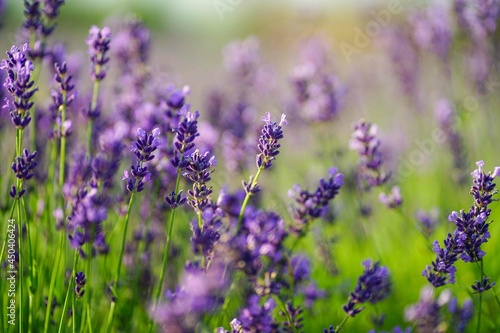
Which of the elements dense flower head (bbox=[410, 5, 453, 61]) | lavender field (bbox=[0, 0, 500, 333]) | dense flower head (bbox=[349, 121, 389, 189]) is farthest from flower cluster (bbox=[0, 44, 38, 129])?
dense flower head (bbox=[410, 5, 453, 61])

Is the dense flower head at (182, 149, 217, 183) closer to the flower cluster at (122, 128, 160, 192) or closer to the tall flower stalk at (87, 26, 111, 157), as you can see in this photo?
the flower cluster at (122, 128, 160, 192)

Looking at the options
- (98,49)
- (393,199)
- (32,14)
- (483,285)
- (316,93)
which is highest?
(316,93)

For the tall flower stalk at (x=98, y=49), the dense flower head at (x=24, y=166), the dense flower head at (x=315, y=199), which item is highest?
the tall flower stalk at (x=98, y=49)

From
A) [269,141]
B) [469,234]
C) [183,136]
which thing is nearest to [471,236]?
[469,234]

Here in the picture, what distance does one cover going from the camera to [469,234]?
1615 mm

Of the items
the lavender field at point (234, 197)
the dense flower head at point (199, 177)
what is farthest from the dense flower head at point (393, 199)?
the dense flower head at point (199, 177)

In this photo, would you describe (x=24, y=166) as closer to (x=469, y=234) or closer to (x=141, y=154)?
(x=141, y=154)

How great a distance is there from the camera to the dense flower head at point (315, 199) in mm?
1875

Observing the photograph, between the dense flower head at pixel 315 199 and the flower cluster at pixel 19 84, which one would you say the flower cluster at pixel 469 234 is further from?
the flower cluster at pixel 19 84

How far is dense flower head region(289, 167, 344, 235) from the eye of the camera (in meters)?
1.88

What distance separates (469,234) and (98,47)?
1.29m

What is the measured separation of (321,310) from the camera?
8.85 feet

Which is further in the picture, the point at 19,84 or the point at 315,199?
the point at 315,199

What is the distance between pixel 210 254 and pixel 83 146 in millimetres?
1352
